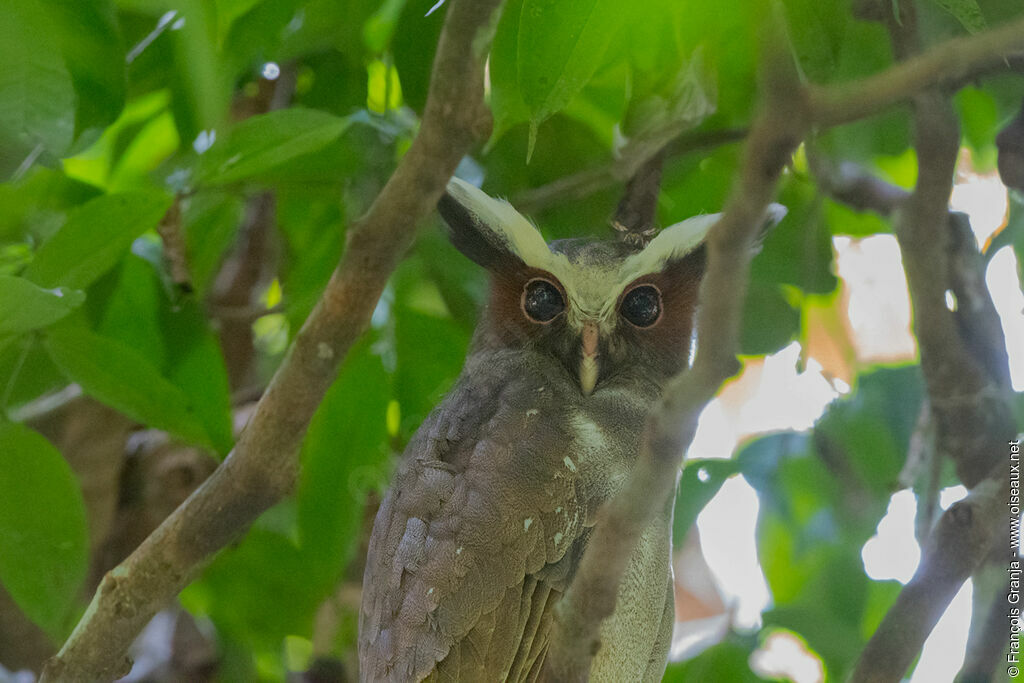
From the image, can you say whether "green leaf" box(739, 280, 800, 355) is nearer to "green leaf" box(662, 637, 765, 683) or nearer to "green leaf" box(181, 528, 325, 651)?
"green leaf" box(662, 637, 765, 683)

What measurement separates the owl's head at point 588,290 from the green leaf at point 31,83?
561 millimetres

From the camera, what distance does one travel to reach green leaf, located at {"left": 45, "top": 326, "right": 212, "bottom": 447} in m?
1.36

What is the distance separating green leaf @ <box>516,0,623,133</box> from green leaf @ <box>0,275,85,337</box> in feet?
1.93

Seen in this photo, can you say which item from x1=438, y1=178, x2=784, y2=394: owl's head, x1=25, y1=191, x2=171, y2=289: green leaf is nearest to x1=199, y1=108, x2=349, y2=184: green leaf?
x1=25, y1=191, x2=171, y2=289: green leaf

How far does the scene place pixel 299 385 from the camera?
1396mm

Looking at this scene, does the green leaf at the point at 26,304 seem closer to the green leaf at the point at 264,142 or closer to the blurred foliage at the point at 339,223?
the blurred foliage at the point at 339,223

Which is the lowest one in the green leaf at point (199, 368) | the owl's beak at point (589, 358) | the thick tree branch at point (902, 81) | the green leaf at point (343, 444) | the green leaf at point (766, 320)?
the green leaf at point (766, 320)

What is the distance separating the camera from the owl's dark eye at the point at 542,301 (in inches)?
60.2

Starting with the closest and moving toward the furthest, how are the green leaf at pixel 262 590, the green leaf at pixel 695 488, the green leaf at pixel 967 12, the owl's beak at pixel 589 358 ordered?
1. the green leaf at pixel 967 12
2. the owl's beak at pixel 589 358
3. the green leaf at pixel 695 488
4. the green leaf at pixel 262 590

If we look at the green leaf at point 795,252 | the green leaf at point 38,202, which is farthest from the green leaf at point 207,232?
the green leaf at point 795,252

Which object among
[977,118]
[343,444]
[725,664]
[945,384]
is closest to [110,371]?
[343,444]

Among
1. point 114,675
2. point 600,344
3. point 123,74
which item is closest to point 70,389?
point 114,675

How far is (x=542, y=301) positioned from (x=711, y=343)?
80 centimetres

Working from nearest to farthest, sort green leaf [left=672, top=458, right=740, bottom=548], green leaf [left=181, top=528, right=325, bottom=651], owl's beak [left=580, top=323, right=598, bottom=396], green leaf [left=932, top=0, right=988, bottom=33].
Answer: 1. green leaf [left=932, top=0, right=988, bottom=33]
2. owl's beak [left=580, top=323, right=598, bottom=396]
3. green leaf [left=672, top=458, right=740, bottom=548]
4. green leaf [left=181, top=528, right=325, bottom=651]
